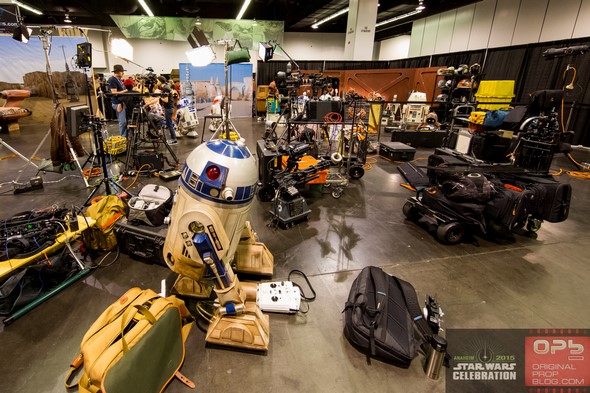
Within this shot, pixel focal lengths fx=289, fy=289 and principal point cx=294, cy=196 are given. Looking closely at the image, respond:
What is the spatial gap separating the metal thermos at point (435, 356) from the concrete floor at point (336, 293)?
0.05 m

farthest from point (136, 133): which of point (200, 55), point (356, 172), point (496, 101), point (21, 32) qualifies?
point (496, 101)

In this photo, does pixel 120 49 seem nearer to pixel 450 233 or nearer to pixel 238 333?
pixel 238 333

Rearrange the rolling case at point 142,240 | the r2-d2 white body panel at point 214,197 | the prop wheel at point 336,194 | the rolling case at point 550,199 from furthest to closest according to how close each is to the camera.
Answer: the prop wheel at point 336,194, the rolling case at point 550,199, the rolling case at point 142,240, the r2-d2 white body panel at point 214,197

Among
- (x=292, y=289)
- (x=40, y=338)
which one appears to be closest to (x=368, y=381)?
(x=292, y=289)

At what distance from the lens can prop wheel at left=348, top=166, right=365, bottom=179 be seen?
18.1ft

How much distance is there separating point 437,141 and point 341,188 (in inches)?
198

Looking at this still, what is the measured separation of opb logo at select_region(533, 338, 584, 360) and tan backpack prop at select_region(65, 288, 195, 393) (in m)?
2.31

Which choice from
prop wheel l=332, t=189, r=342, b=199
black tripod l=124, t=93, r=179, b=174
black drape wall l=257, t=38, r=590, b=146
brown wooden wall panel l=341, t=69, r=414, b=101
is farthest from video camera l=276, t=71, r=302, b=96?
brown wooden wall panel l=341, t=69, r=414, b=101

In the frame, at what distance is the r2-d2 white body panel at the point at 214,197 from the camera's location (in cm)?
161

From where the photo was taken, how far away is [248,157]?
1.78 m

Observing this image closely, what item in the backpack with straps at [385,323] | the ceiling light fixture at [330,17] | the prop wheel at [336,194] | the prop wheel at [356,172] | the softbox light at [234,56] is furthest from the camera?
the ceiling light fixture at [330,17]

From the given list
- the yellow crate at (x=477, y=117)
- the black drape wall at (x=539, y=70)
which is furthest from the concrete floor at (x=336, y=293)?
the black drape wall at (x=539, y=70)

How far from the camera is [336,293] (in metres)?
2.53

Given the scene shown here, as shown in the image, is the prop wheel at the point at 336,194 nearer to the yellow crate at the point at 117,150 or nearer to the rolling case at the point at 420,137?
the rolling case at the point at 420,137
